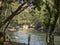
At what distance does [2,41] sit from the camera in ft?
77.6

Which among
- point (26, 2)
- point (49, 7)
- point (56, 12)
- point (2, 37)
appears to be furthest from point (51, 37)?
point (2, 37)

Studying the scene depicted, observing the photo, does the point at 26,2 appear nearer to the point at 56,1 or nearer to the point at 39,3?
the point at 39,3

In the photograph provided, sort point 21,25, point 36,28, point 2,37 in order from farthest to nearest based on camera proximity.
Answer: point 21,25, point 36,28, point 2,37

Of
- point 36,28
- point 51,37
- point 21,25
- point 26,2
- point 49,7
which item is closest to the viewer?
point 51,37

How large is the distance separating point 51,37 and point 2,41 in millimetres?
9504

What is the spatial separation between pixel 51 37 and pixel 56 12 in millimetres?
1792

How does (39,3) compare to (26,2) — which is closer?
(39,3)

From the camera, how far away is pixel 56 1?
50.2ft

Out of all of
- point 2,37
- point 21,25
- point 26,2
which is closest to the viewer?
point 26,2

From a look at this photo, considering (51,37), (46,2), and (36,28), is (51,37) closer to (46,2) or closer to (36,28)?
(46,2)

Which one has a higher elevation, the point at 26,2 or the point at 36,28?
the point at 26,2

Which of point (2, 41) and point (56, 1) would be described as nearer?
point (56, 1)

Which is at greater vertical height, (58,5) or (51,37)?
(58,5)

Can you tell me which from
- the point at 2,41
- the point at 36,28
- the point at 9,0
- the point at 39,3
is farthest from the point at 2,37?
the point at 36,28
